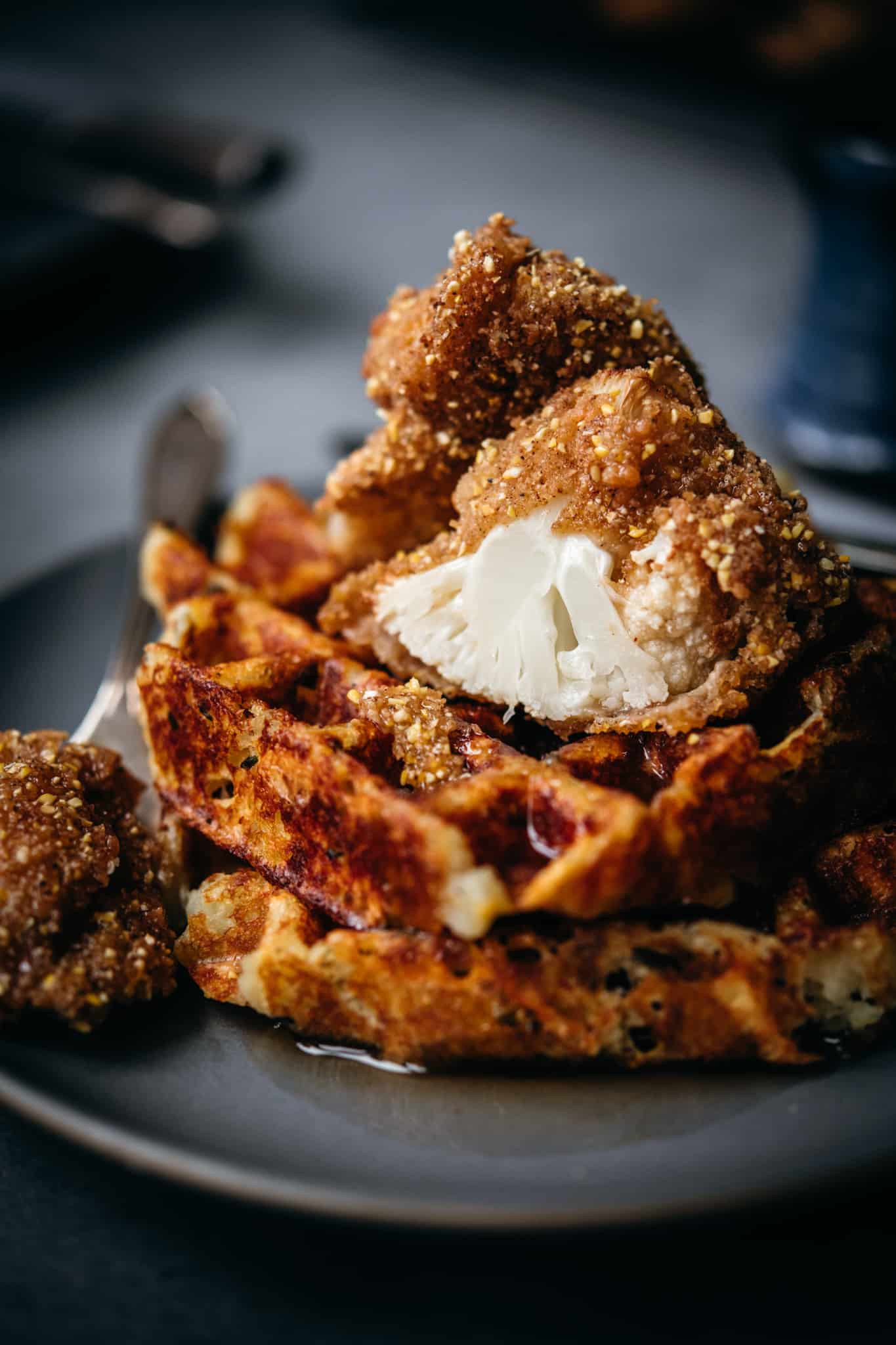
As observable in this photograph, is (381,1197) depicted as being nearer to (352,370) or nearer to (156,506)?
(156,506)

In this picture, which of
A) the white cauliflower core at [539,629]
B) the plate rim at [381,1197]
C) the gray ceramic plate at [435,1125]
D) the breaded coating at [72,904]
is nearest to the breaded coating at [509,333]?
the white cauliflower core at [539,629]

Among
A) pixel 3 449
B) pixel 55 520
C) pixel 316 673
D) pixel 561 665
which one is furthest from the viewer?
pixel 3 449

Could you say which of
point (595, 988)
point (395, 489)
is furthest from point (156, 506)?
point (595, 988)

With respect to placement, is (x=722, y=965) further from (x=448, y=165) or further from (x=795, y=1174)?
(x=448, y=165)

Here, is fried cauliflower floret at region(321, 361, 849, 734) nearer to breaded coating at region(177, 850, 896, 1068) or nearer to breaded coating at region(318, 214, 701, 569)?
breaded coating at region(318, 214, 701, 569)

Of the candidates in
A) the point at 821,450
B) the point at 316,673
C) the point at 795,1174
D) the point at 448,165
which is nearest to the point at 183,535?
the point at 316,673
